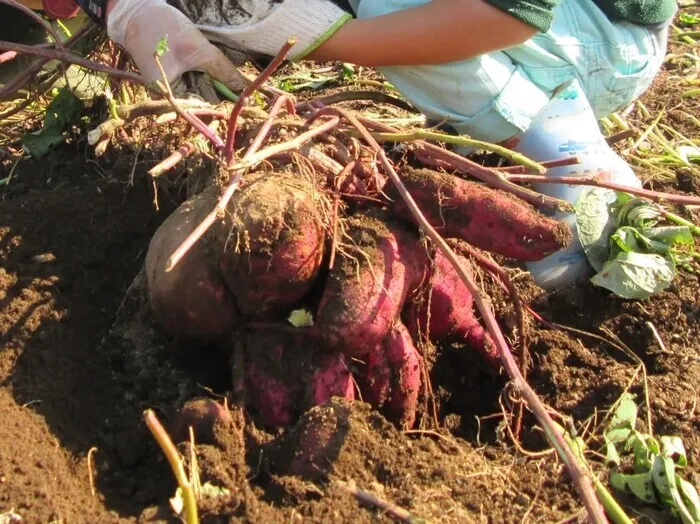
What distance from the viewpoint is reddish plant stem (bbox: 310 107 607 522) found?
1.02 metres

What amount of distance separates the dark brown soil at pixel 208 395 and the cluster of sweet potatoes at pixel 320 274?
95 millimetres

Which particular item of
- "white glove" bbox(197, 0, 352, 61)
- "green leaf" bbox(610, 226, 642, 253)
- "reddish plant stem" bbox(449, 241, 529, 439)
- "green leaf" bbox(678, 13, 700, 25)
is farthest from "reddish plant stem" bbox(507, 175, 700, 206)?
"green leaf" bbox(678, 13, 700, 25)

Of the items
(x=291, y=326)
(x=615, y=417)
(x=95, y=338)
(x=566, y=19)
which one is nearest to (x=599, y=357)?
(x=615, y=417)

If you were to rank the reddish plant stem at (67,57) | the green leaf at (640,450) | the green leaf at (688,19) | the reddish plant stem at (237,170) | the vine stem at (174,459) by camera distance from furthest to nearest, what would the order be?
1. the green leaf at (688,19)
2. the reddish plant stem at (67,57)
3. the green leaf at (640,450)
4. the reddish plant stem at (237,170)
5. the vine stem at (174,459)

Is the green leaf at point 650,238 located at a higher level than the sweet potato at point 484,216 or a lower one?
lower

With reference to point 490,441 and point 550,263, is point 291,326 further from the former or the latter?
point 550,263

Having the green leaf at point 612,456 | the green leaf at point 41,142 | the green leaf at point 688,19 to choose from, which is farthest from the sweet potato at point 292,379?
the green leaf at point 688,19

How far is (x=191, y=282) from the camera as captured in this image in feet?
4.73

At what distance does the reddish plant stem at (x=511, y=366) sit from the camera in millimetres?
1022

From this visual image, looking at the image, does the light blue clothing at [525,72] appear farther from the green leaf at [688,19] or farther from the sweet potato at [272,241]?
the green leaf at [688,19]

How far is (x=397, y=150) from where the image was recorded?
1.86 m

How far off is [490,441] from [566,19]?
1.10 m

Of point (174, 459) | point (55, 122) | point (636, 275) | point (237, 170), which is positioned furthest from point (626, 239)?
point (55, 122)

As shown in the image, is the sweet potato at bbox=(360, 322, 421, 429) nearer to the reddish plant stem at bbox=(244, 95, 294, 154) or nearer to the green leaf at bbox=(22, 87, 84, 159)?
the reddish plant stem at bbox=(244, 95, 294, 154)
